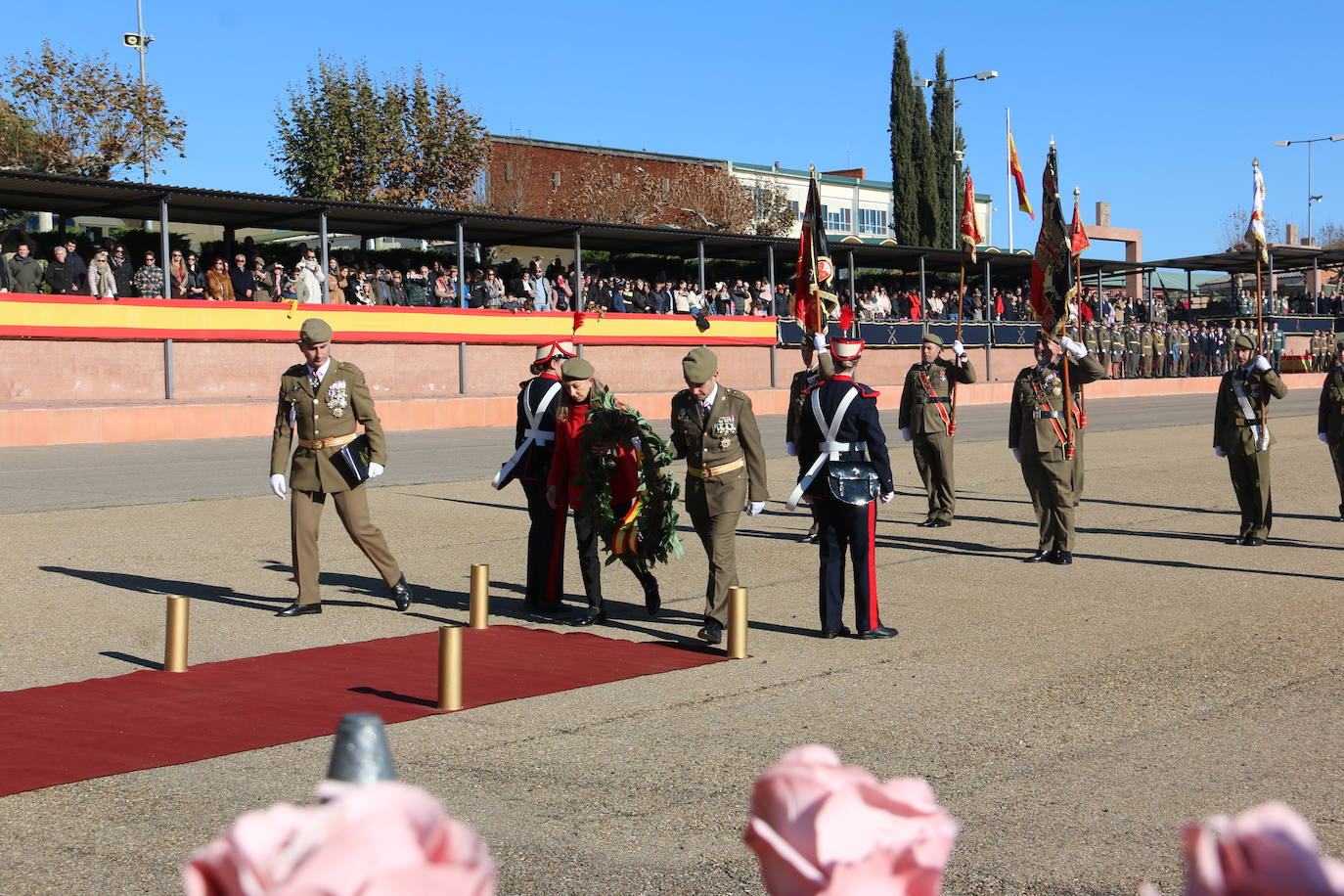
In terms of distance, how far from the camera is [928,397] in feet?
51.5

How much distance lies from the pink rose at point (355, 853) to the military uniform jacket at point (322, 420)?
932 cm

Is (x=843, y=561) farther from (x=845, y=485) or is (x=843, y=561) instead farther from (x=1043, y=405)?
(x=1043, y=405)

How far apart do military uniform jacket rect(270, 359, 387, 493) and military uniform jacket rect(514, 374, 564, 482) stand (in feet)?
3.45

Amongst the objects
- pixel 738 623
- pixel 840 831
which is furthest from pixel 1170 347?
pixel 840 831

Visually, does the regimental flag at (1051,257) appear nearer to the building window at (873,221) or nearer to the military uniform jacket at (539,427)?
the military uniform jacket at (539,427)

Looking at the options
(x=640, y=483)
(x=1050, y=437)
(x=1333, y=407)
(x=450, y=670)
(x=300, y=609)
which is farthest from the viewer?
(x=1333, y=407)

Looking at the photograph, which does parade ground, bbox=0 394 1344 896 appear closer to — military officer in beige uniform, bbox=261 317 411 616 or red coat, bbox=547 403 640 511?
A: military officer in beige uniform, bbox=261 317 411 616

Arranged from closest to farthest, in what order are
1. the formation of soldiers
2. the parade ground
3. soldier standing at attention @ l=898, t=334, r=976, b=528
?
the parade ground < soldier standing at attention @ l=898, t=334, r=976, b=528 < the formation of soldiers

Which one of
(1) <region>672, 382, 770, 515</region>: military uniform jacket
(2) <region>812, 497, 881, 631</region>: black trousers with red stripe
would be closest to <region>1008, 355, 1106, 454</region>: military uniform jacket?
(2) <region>812, 497, 881, 631</region>: black trousers with red stripe

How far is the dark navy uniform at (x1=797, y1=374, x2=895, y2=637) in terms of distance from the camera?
938 cm

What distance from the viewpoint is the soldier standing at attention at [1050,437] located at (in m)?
12.6

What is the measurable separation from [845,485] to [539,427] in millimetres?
2483

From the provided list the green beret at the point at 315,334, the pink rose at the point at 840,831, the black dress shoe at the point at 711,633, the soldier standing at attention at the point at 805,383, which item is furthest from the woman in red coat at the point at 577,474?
the pink rose at the point at 840,831

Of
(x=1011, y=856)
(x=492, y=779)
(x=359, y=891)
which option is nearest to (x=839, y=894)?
(x=359, y=891)
